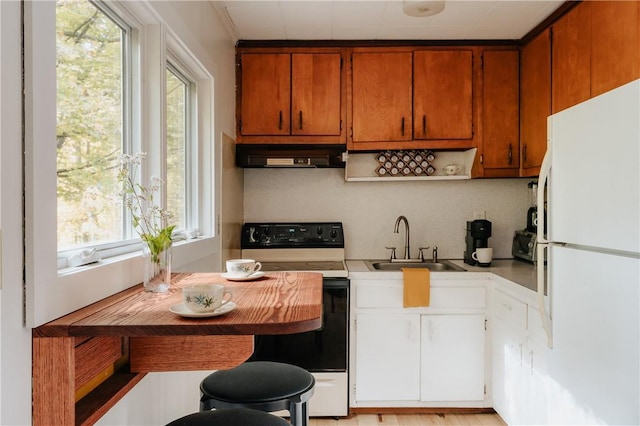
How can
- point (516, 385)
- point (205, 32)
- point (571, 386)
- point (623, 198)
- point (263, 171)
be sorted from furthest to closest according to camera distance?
point (263, 171)
point (516, 385)
point (205, 32)
point (571, 386)
point (623, 198)

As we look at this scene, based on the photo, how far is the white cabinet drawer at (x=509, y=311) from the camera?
246cm

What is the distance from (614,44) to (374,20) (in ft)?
4.38

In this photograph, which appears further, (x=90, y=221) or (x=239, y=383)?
(x=239, y=383)

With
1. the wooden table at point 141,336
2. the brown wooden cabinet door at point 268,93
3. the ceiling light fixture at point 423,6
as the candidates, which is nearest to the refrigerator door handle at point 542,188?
the ceiling light fixture at point 423,6

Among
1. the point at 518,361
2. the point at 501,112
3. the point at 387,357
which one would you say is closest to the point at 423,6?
the point at 501,112

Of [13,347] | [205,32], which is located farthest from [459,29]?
[13,347]

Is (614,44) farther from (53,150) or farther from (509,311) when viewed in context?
(53,150)

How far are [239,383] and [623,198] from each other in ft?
4.46

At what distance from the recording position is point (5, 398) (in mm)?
887

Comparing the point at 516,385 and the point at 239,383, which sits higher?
the point at 239,383

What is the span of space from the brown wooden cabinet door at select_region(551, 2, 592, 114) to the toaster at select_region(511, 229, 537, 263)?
88cm

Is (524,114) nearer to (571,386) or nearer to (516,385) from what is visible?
(516,385)

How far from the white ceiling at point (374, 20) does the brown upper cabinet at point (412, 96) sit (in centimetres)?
15

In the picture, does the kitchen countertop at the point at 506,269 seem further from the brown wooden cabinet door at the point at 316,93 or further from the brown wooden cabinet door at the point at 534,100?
the brown wooden cabinet door at the point at 316,93
